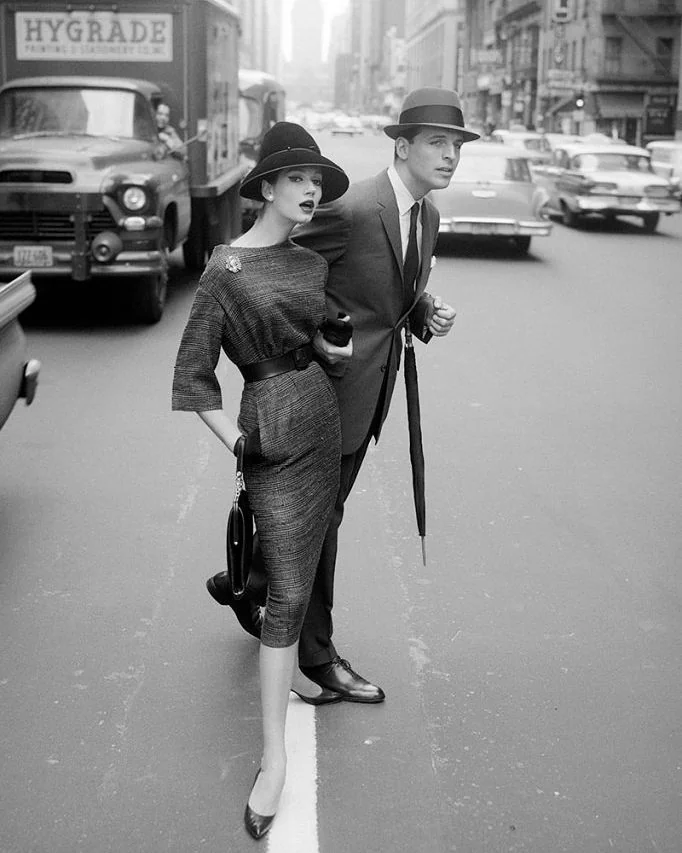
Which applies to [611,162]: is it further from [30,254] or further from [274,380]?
[274,380]

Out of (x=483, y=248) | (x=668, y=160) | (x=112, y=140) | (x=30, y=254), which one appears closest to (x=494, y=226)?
(x=483, y=248)

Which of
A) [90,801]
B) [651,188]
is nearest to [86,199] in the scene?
[90,801]

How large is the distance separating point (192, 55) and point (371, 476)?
837 centimetres

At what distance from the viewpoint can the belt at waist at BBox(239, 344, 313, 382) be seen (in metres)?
3.54

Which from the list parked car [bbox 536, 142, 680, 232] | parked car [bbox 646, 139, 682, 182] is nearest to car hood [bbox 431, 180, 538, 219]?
parked car [bbox 536, 142, 680, 232]

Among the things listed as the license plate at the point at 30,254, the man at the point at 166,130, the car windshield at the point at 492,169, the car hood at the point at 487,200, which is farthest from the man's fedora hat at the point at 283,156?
the car windshield at the point at 492,169

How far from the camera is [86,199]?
11.2 m

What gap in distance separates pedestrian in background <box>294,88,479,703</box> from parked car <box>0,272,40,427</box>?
9.03ft

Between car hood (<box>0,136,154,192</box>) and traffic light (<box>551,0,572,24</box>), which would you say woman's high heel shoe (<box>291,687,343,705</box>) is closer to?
car hood (<box>0,136,154,192</box>)

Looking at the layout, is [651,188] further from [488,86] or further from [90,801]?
A: [488,86]

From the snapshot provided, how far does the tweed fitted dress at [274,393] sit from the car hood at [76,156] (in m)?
8.10

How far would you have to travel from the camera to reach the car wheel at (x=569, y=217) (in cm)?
2458

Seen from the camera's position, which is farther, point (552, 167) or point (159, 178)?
point (552, 167)

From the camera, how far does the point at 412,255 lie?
13.0 ft
